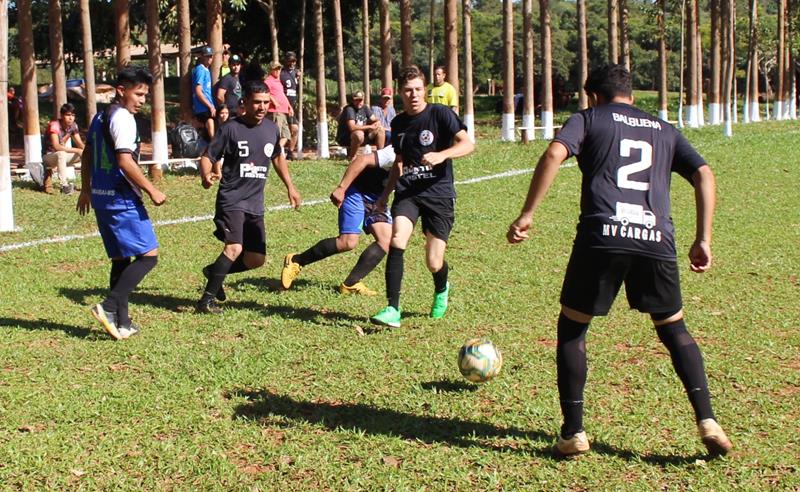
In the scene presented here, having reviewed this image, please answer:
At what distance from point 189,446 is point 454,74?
19.1 metres

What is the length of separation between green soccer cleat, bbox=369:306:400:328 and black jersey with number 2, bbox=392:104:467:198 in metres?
0.92

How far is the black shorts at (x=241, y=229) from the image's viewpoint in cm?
840

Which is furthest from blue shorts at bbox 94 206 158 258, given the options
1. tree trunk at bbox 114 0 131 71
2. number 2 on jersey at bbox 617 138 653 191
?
tree trunk at bbox 114 0 131 71

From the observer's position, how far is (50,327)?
26.0 feet

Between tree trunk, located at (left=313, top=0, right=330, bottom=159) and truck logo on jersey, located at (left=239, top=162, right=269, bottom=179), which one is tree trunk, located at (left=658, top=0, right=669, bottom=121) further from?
truck logo on jersey, located at (left=239, top=162, right=269, bottom=179)

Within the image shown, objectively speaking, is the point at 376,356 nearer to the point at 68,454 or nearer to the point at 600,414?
the point at 600,414

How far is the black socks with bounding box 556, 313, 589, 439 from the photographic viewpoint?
16.6ft

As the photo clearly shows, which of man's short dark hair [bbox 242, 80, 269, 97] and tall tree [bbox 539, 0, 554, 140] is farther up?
tall tree [bbox 539, 0, 554, 140]

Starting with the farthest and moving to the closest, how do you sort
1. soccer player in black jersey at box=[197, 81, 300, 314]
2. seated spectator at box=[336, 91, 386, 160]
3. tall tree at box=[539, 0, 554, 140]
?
tall tree at box=[539, 0, 554, 140] → seated spectator at box=[336, 91, 386, 160] → soccer player in black jersey at box=[197, 81, 300, 314]

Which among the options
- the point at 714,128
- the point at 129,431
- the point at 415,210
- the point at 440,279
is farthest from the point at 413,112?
the point at 714,128

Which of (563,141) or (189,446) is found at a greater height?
(563,141)

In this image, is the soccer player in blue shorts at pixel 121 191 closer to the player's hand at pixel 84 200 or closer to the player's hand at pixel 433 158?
the player's hand at pixel 84 200

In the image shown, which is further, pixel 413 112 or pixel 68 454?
pixel 413 112

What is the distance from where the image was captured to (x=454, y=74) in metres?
23.6
